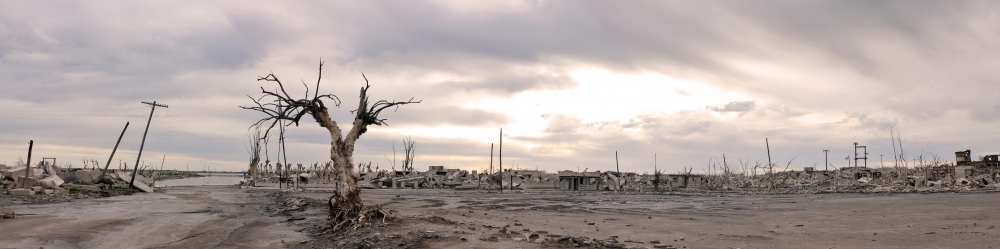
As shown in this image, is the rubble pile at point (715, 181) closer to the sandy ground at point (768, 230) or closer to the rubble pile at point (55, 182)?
the rubble pile at point (55, 182)

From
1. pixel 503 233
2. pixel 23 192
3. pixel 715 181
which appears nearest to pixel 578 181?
pixel 715 181

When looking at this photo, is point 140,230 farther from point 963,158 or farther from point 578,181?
point 963,158

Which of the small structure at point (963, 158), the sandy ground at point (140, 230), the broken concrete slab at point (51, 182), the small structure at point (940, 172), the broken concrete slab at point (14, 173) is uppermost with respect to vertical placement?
the small structure at point (963, 158)

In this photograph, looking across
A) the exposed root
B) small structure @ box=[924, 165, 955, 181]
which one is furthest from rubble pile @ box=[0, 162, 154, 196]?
small structure @ box=[924, 165, 955, 181]

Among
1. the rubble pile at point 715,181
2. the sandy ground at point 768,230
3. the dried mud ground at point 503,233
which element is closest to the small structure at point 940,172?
the rubble pile at point 715,181

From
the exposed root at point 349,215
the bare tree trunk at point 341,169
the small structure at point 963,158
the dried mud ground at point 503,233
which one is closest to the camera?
the dried mud ground at point 503,233

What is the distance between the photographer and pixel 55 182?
38.2m

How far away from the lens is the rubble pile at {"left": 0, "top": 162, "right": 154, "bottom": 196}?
3338 cm

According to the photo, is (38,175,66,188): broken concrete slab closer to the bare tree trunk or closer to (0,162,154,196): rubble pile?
(0,162,154,196): rubble pile

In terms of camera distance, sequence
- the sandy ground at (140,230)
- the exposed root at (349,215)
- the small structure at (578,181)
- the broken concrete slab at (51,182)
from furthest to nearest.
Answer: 1. the small structure at (578,181)
2. the broken concrete slab at (51,182)
3. the exposed root at (349,215)
4. the sandy ground at (140,230)

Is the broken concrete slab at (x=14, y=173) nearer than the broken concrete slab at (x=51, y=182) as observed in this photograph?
No

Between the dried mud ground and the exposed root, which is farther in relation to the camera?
the exposed root

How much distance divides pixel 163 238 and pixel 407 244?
7.19 metres

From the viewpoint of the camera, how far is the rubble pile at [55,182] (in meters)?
33.4
